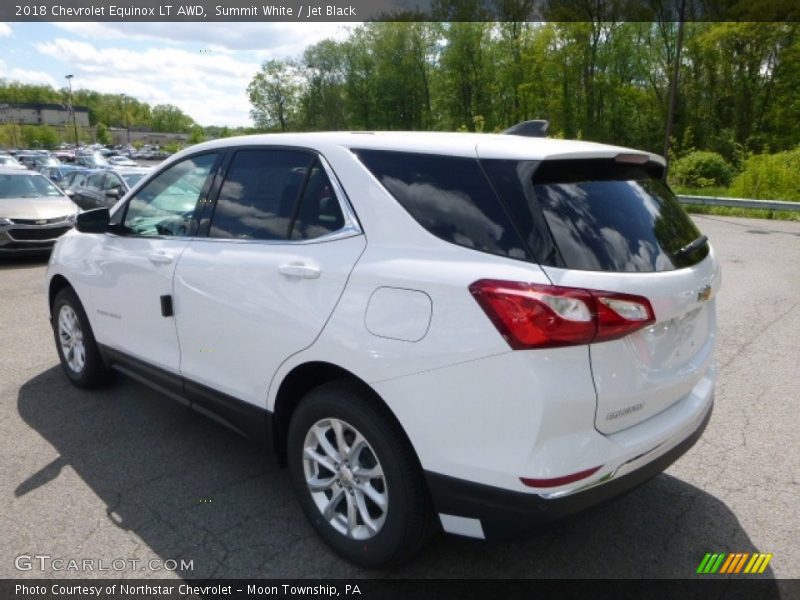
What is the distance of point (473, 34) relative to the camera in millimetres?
51500

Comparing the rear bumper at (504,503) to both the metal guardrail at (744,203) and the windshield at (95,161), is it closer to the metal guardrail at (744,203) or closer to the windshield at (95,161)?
the metal guardrail at (744,203)

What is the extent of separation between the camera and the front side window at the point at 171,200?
353 cm

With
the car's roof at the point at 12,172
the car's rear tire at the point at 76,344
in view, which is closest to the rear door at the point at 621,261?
the car's rear tire at the point at 76,344

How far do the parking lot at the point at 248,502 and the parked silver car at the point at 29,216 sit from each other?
6426mm

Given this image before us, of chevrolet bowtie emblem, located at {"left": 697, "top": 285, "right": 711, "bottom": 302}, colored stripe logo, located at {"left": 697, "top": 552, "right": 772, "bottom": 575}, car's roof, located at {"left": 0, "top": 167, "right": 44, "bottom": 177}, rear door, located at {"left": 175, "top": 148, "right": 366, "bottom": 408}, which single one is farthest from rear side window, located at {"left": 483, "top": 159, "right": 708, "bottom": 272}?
car's roof, located at {"left": 0, "top": 167, "right": 44, "bottom": 177}

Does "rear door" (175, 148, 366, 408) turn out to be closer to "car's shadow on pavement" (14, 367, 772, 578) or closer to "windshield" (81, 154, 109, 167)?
"car's shadow on pavement" (14, 367, 772, 578)

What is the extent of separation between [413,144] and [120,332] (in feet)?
8.21

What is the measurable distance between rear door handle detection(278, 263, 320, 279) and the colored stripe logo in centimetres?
209

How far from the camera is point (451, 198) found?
235 cm

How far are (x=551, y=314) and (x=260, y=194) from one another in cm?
173

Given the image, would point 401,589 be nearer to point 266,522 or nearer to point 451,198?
point 266,522

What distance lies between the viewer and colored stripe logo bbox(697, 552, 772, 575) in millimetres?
2615

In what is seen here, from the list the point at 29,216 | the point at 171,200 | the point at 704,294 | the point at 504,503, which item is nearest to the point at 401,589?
the point at 504,503

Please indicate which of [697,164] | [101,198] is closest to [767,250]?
[101,198]
